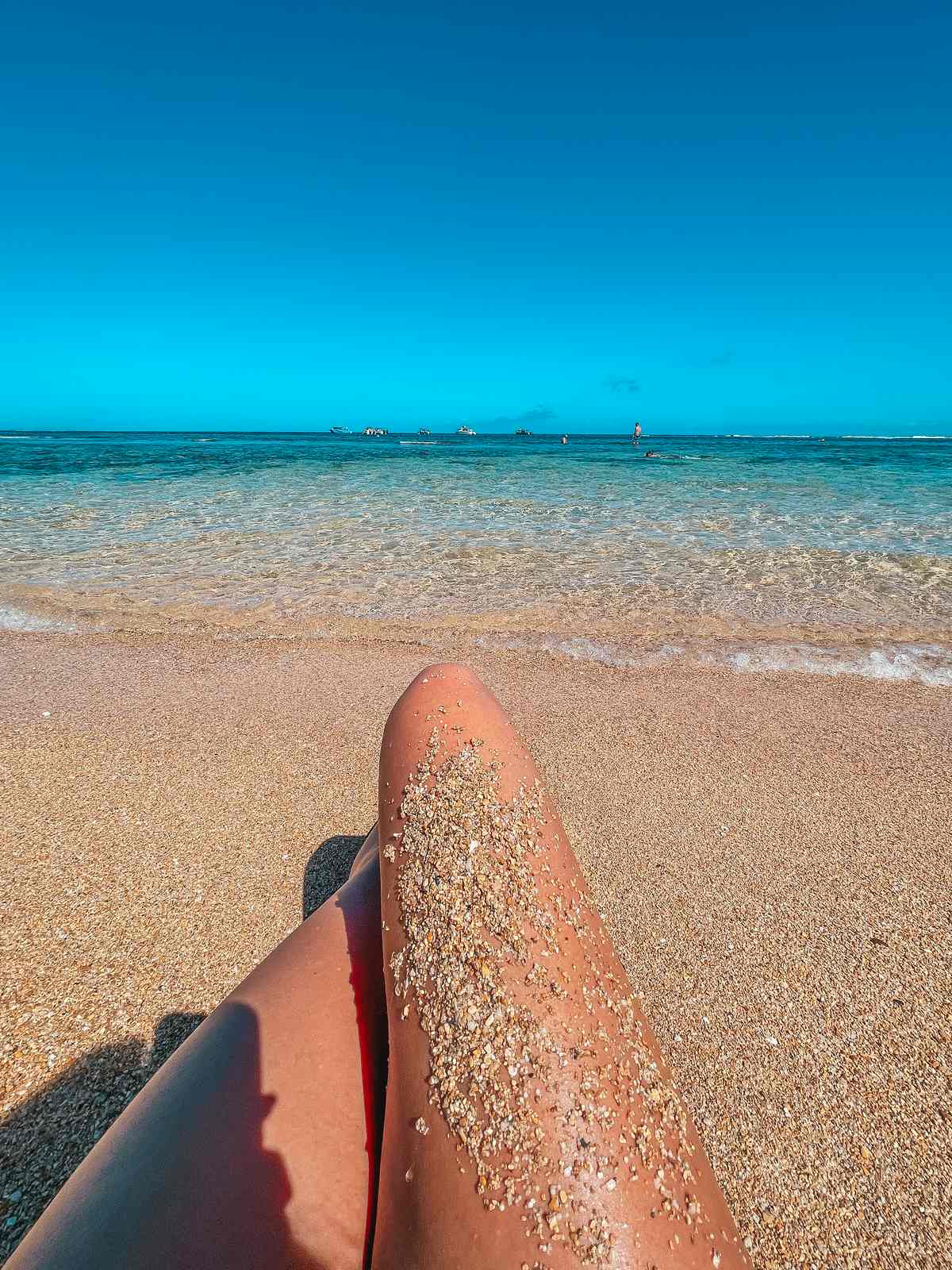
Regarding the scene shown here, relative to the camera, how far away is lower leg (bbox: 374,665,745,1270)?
0.77m

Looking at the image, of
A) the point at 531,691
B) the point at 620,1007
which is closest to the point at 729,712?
the point at 531,691

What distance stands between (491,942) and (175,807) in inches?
86.7

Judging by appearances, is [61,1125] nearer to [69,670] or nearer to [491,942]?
[491,942]

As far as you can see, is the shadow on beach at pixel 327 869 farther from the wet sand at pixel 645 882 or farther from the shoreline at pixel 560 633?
the shoreline at pixel 560 633

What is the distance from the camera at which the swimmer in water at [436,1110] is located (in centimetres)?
79

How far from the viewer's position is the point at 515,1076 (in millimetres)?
852

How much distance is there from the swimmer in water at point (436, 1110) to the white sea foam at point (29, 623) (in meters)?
4.75

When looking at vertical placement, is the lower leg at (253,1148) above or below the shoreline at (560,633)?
above

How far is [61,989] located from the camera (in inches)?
71.6

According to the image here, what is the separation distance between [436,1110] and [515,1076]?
0.41 feet

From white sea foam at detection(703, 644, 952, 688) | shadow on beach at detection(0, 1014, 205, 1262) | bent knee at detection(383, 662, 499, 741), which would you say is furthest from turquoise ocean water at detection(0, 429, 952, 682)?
shadow on beach at detection(0, 1014, 205, 1262)

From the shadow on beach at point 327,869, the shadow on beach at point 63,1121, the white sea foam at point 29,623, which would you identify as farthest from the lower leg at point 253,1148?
the white sea foam at point 29,623

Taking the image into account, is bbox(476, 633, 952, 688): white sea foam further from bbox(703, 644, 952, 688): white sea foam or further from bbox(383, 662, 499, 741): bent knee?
bbox(383, 662, 499, 741): bent knee

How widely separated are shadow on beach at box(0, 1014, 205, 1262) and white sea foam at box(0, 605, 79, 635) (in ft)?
13.3
